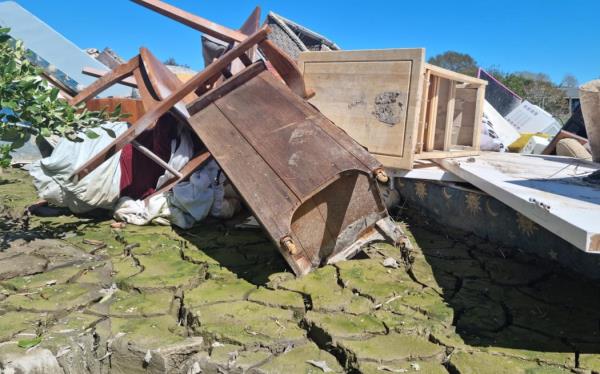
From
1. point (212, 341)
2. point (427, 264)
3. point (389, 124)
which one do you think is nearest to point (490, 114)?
point (389, 124)

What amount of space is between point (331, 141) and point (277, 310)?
3.68 feet

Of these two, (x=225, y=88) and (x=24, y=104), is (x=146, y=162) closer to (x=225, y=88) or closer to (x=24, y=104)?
(x=225, y=88)

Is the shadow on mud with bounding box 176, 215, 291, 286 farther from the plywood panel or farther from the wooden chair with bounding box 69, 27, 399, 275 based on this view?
the plywood panel

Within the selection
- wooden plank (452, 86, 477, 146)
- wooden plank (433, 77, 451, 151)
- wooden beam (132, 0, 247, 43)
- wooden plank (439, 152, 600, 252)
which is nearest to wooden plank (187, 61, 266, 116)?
wooden beam (132, 0, 247, 43)

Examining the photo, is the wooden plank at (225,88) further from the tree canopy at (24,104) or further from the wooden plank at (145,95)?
the tree canopy at (24,104)

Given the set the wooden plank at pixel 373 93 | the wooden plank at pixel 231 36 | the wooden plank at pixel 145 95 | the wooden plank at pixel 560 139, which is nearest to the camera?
the wooden plank at pixel 373 93

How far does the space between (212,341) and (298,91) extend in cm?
224

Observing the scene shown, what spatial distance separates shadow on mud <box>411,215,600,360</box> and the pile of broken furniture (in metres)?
0.52

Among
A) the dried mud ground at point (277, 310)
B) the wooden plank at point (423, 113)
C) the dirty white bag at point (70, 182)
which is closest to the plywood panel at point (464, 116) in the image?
the wooden plank at point (423, 113)

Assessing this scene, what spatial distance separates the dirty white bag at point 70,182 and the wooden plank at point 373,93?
1.85 metres

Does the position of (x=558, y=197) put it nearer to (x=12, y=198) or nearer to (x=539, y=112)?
(x=12, y=198)

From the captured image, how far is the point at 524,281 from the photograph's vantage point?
2717mm

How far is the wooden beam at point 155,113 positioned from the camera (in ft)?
10.6

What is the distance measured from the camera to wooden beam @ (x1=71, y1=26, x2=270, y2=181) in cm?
324
